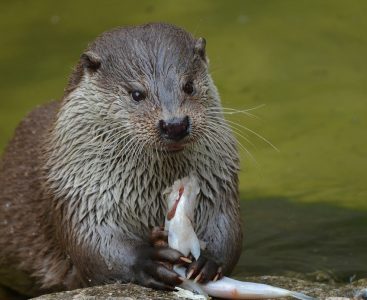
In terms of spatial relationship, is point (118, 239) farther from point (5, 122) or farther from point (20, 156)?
point (5, 122)

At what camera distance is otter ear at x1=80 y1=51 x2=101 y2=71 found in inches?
159

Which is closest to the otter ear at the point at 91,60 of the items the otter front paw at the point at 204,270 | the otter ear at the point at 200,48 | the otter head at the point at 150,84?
the otter head at the point at 150,84

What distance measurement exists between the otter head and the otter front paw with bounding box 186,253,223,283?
1.33ft

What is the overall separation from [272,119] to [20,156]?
1978 millimetres

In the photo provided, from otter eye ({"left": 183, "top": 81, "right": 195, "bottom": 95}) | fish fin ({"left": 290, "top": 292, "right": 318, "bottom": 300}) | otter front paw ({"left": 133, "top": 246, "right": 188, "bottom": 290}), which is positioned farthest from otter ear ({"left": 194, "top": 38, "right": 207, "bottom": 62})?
fish fin ({"left": 290, "top": 292, "right": 318, "bottom": 300})

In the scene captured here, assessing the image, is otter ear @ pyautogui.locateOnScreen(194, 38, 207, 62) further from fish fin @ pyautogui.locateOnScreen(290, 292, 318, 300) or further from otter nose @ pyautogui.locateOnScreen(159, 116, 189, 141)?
fish fin @ pyautogui.locateOnScreen(290, 292, 318, 300)

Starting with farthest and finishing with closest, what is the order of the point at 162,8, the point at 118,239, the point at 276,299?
the point at 162,8
the point at 118,239
the point at 276,299

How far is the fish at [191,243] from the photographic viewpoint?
3.50 meters

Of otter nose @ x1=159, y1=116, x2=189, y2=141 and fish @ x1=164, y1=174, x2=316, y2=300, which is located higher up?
otter nose @ x1=159, y1=116, x2=189, y2=141

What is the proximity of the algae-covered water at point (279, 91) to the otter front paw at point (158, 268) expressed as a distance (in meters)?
1.09

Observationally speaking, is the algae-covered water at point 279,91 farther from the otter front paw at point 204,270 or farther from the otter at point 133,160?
the otter front paw at point 204,270

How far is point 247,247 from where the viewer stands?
16.8ft

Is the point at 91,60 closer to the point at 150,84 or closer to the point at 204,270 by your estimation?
the point at 150,84

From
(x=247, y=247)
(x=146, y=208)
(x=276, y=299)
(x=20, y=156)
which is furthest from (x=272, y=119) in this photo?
(x=276, y=299)
